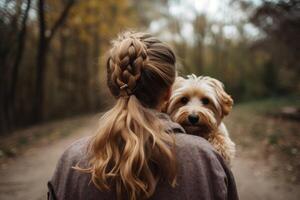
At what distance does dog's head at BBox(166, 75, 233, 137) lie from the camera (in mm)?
A: 3230

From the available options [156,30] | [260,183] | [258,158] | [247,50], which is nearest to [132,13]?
[156,30]

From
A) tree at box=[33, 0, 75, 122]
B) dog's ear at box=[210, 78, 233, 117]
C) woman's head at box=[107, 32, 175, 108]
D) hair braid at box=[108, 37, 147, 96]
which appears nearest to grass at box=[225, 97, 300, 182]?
dog's ear at box=[210, 78, 233, 117]

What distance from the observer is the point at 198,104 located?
133 inches

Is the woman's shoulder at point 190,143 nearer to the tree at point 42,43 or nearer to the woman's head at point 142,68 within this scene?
the woman's head at point 142,68

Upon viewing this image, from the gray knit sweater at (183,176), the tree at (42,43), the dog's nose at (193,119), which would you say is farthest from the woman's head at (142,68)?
the tree at (42,43)

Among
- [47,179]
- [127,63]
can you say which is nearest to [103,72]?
[127,63]

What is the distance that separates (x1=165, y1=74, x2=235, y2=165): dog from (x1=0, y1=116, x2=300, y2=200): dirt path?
9.32ft

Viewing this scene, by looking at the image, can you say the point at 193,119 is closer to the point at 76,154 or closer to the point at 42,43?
the point at 76,154

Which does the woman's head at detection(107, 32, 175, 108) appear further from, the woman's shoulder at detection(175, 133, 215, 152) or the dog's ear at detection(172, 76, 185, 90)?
the dog's ear at detection(172, 76, 185, 90)

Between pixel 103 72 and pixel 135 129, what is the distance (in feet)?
1.69

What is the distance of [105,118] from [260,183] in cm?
499

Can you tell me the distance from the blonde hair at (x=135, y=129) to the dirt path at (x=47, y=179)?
4.00 m

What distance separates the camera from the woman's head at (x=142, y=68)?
93.8 inches

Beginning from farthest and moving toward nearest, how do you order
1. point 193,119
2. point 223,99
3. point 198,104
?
point 223,99 → point 198,104 → point 193,119
